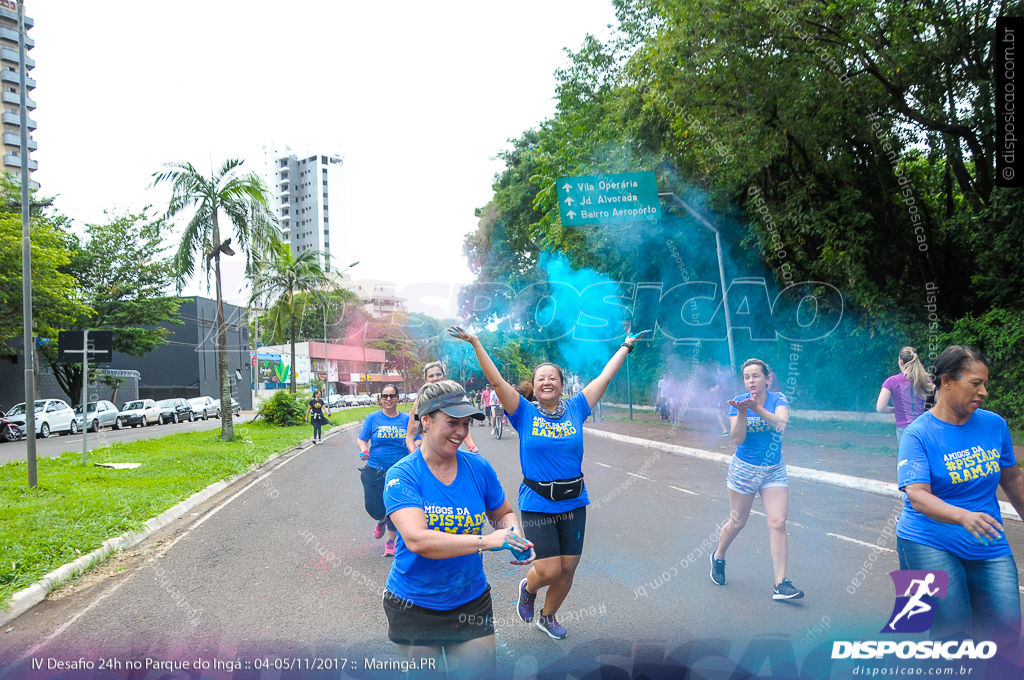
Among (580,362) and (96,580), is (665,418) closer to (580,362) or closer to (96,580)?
(580,362)

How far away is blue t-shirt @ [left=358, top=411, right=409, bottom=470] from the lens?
21.0ft

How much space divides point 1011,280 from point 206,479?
1574 cm

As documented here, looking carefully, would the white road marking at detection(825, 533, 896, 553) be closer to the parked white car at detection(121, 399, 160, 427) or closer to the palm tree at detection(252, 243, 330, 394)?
the palm tree at detection(252, 243, 330, 394)

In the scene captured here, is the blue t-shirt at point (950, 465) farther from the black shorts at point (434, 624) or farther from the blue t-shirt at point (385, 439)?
the blue t-shirt at point (385, 439)

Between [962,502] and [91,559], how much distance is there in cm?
704

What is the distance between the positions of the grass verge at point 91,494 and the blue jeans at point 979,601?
5990mm

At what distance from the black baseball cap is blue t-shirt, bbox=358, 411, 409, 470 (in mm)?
3728

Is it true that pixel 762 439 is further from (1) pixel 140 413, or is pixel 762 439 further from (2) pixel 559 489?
(1) pixel 140 413

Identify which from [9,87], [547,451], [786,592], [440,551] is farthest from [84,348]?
[9,87]

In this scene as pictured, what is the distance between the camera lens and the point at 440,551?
2484 millimetres

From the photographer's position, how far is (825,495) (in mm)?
9891

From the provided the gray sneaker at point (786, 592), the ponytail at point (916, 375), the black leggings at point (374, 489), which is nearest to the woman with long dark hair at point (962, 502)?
the gray sneaker at point (786, 592)

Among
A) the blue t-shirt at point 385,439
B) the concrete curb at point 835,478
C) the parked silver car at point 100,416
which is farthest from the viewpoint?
the parked silver car at point 100,416

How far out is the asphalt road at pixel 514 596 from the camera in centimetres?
412
